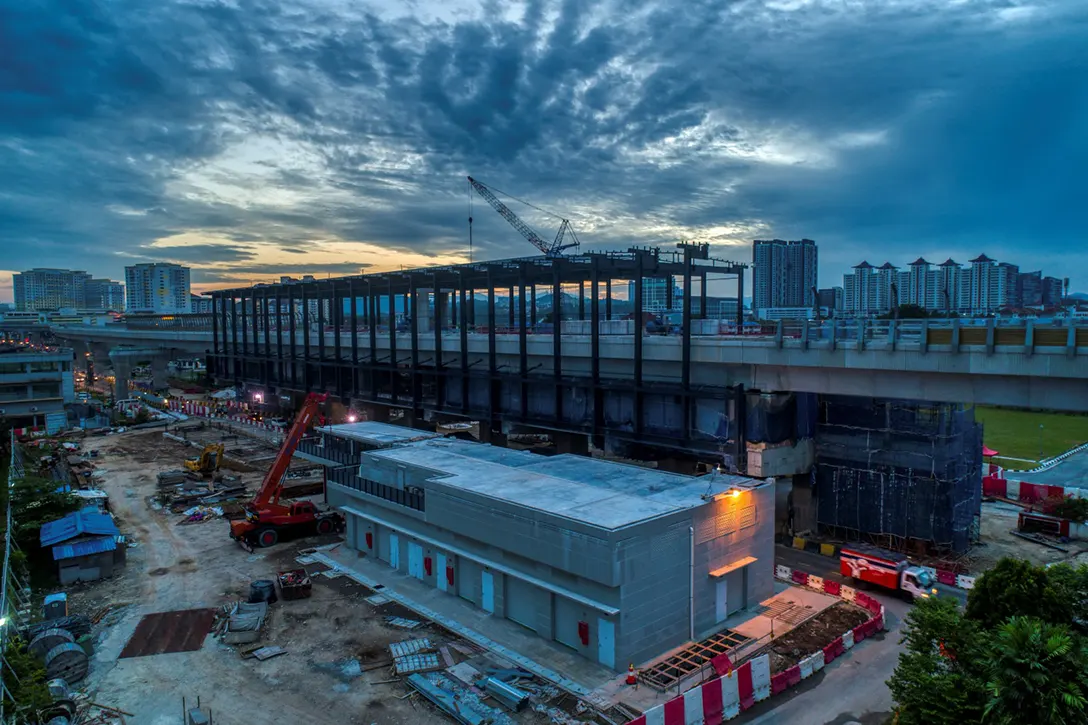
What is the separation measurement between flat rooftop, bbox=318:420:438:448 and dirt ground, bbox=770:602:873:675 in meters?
21.6

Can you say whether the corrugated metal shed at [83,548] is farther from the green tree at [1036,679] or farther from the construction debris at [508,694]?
the green tree at [1036,679]

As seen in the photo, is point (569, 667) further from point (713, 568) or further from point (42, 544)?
point (42, 544)

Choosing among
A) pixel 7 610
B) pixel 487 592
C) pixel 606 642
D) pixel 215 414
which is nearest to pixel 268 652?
pixel 487 592

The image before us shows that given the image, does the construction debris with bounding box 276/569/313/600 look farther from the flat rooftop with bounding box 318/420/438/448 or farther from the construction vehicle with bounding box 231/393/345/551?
the flat rooftop with bounding box 318/420/438/448

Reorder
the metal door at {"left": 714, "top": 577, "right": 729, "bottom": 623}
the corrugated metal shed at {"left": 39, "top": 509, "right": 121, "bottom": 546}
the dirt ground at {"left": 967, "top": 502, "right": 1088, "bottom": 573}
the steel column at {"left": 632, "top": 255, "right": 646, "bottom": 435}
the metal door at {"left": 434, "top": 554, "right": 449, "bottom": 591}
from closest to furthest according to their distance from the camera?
the metal door at {"left": 714, "top": 577, "right": 729, "bottom": 623}
the metal door at {"left": 434, "top": 554, "right": 449, "bottom": 591}
the corrugated metal shed at {"left": 39, "top": 509, "right": 121, "bottom": 546}
the dirt ground at {"left": 967, "top": 502, "right": 1088, "bottom": 573}
the steel column at {"left": 632, "top": 255, "right": 646, "bottom": 435}

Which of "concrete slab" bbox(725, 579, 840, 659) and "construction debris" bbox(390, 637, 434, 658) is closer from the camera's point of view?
"construction debris" bbox(390, 637, 434, 658)

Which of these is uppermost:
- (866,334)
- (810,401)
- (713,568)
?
(866,334)

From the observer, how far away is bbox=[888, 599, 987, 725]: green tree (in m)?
13.8

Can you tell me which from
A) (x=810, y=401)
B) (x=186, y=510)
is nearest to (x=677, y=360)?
(x=810, y=401)

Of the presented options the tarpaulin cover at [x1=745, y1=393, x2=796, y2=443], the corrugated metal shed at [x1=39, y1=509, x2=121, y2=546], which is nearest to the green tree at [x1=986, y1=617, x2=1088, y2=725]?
the tarpaulin cover at [x1=745, y1=393, x2=796, y2=443]

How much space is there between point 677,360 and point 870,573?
1444cm

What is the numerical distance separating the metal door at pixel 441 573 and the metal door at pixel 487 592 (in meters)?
2.29

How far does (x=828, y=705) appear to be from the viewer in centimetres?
1856

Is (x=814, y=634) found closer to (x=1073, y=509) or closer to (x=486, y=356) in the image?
(x=1073, y=509)
